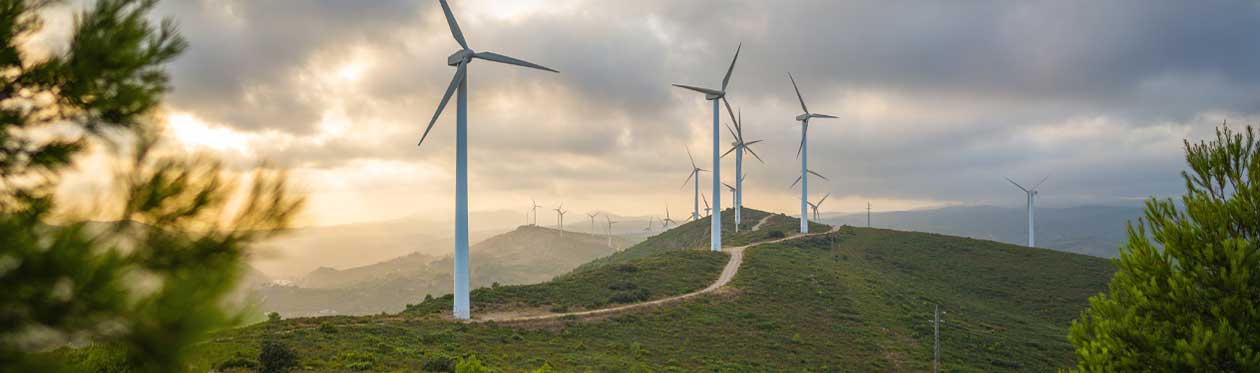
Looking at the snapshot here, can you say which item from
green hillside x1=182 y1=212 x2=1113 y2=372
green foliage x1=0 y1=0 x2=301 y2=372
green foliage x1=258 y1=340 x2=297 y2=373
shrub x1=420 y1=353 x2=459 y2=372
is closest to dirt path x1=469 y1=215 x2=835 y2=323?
green hillside x1=182 y1=212 x2=1113 y2=372

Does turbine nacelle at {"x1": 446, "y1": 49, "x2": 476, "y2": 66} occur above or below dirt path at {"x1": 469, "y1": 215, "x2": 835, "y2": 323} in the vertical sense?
above

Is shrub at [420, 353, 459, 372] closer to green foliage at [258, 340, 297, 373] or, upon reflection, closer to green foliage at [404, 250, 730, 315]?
green foliage at [258, 340, 297, 373]

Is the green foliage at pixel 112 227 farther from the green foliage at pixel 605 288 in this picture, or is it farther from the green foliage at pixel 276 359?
the green foliage at pixel 605 288

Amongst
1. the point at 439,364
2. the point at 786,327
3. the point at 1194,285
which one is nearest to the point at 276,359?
the point at 439,364

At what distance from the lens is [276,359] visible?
27031mm

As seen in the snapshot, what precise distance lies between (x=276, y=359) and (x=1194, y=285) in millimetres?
31781

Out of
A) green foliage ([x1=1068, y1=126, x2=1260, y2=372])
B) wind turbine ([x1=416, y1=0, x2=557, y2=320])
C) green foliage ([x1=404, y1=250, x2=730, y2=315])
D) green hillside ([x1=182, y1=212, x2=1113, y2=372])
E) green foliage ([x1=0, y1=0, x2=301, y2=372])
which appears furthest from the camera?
green foliage ([x1=404, y1=250, x2=730, y2=315])

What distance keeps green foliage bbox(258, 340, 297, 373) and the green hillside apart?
834mm

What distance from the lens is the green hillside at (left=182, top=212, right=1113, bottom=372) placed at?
124ft

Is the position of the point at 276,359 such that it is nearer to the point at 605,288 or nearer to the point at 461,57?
the point at 461,57

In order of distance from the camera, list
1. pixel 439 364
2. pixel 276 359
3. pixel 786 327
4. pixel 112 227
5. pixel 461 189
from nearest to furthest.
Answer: pixel 112 227, pixel 276 359, pixel 439 364, pixel 461 189, pixel 786 327

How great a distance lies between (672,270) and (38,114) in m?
73.3

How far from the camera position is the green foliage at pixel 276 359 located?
26.3 m

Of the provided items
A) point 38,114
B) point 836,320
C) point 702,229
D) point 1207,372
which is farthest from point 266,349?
point 702,229
